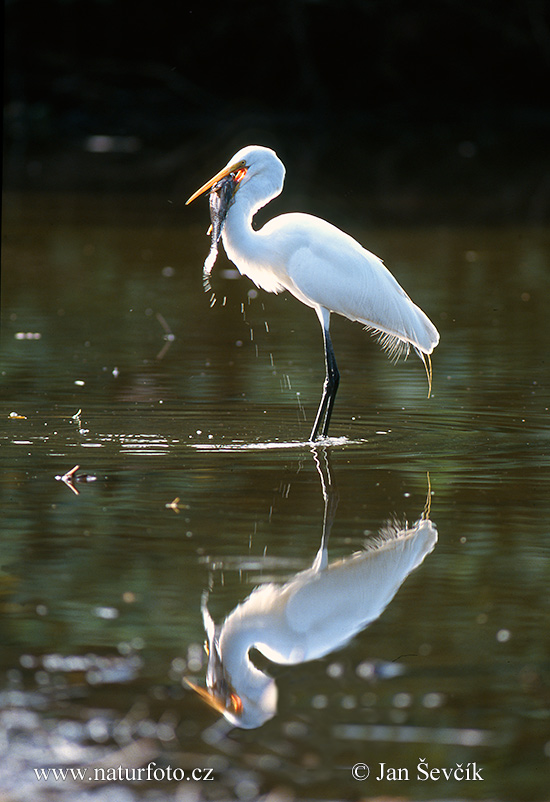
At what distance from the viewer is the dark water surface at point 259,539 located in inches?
128

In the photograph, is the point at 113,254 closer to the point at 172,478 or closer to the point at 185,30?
the point at 172,478

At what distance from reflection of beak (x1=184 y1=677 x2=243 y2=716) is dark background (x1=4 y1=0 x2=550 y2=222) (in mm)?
24645

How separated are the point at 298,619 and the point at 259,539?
89 centimetres

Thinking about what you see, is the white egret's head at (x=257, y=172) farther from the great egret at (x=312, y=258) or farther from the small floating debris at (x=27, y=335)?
the small floating debris at (x=27, y=335)

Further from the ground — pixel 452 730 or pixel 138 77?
pixel 452 730

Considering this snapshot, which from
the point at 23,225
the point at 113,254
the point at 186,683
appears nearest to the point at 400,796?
the point at 186,683

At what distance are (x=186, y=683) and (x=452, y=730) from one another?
0.62 meters

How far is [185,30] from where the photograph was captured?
112ft

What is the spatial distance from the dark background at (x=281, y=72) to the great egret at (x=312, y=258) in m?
20.7

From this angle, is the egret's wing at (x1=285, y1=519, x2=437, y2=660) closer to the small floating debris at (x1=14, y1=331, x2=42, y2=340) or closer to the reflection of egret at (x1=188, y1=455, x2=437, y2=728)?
the reflection of egret at (x1=188, y1=455, x2=437, y2=728)

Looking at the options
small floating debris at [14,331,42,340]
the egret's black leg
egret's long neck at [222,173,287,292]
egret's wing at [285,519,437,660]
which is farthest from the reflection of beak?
small floating debris at [14,331,42,340]

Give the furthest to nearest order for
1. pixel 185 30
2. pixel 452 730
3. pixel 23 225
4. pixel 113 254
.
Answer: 1. pixel 185 30
2. pixel 23 225
3. pixel 113 254
4. pixel 452 730

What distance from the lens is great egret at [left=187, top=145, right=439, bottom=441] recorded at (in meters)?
7.18

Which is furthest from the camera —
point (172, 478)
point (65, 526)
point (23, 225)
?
point (23, 225)
